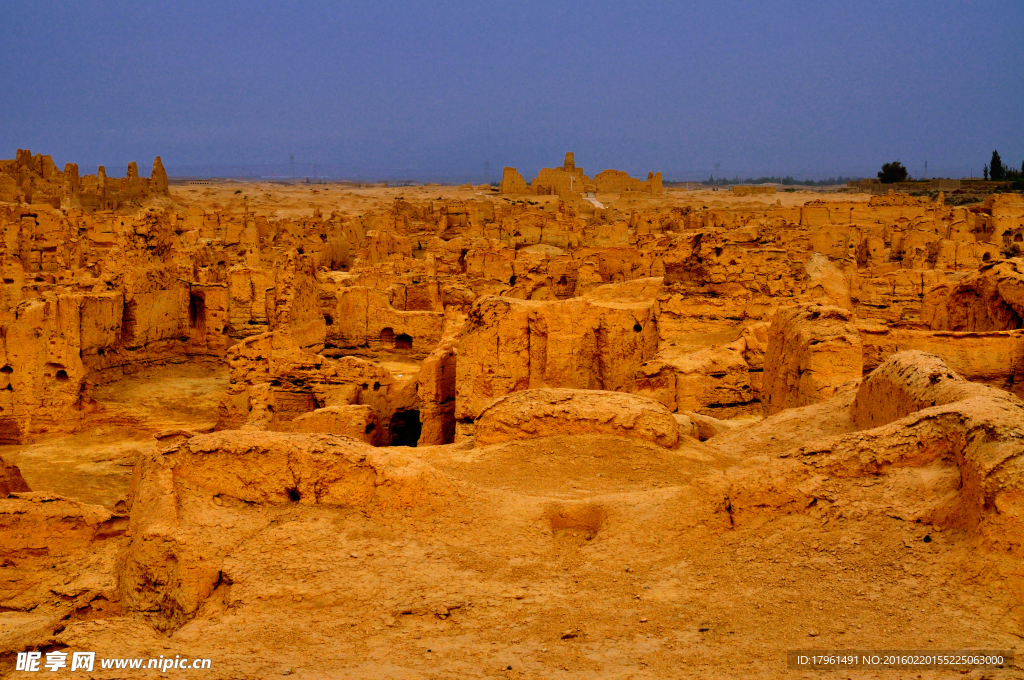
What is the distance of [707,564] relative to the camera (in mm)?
4688

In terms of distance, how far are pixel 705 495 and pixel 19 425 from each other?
42.4 ft

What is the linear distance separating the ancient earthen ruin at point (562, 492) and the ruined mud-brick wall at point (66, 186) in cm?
3121

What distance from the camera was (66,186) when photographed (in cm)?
4281

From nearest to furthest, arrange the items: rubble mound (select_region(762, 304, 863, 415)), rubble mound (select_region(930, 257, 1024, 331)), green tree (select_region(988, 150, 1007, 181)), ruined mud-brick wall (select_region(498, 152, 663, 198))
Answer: rubble mound (select_region(762, 304, 863, 415)) → rubble mound (select_region(930, 257, 1024, 331)) → ruined mud-brick wall (select_region(498, 152, 663, 198)) → green tree (select_region(988, 150, 1007, 181))

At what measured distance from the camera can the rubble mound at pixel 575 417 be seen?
23.4ft

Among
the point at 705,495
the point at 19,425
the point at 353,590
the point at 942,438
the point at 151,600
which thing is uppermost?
the point at 942,438

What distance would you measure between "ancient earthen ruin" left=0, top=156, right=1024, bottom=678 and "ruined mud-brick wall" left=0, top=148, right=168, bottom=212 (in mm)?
31211

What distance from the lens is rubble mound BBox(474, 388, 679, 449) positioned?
7121 mm

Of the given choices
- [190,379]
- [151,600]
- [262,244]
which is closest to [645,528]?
[151,600]

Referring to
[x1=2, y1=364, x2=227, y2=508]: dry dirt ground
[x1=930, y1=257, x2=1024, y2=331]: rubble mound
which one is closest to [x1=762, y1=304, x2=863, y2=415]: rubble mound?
[x1=930, y1=257, x2=1024, y2=331]: rubble mound

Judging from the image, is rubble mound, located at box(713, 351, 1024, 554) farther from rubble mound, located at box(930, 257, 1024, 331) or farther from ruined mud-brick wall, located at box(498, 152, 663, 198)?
ruined mud-brick wall, located at box(498, 152, 663, 198)

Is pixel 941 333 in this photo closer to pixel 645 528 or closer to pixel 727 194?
pixel 645 528

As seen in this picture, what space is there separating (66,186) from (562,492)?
144 ft

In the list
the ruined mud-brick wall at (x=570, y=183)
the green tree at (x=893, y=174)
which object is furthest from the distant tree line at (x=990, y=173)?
the ruined mud-brick wall at (x=570, y=183)
